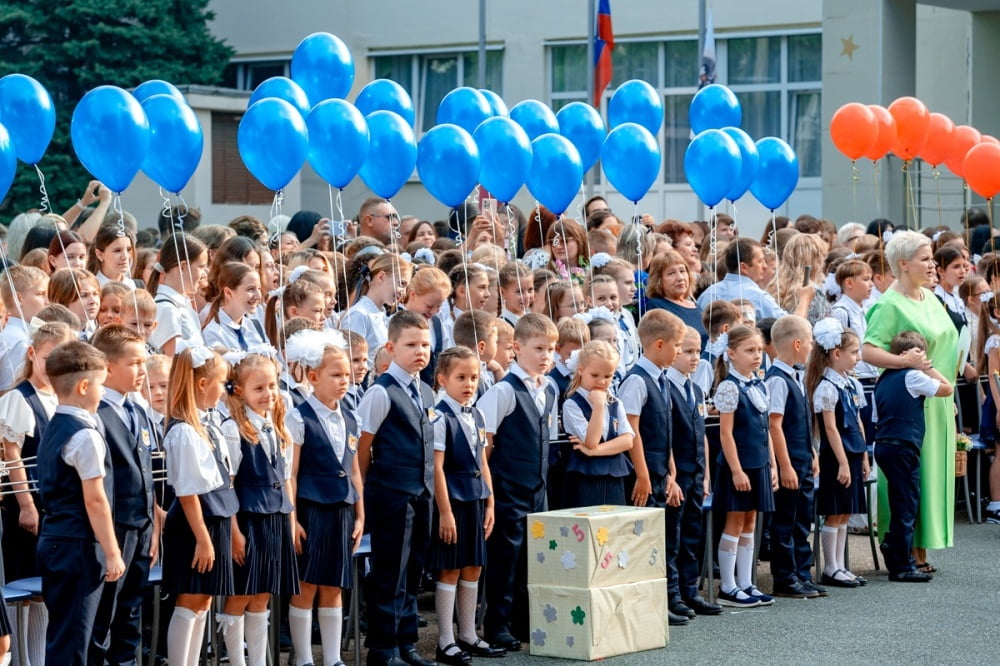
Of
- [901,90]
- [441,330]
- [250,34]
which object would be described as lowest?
[441,330]

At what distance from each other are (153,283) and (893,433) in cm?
433

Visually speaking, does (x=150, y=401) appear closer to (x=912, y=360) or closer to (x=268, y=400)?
(x=268, y=400)

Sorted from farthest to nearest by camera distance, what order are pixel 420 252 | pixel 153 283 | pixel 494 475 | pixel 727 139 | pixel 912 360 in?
1. pixel 420 252
2. pixel 727 139
3. pixel 912 360
4. pixel 153 283
5. pixel 494 475

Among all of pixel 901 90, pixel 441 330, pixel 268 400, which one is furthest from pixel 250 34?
pixel 268 400

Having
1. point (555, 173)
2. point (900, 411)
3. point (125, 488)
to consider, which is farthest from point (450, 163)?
point (125, 488)

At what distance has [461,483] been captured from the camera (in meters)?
7.47

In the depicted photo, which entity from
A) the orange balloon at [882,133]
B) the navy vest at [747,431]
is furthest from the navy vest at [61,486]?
the orange balloon at [882,133]

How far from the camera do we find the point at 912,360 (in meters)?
9.38

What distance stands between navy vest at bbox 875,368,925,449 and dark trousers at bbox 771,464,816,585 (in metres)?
0.72

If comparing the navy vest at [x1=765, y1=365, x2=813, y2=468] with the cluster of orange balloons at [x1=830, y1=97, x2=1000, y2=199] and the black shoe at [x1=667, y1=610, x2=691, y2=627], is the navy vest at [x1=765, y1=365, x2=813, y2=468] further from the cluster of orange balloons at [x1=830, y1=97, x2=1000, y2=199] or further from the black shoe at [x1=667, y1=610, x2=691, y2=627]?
the cluster of orange balloons at [x1=830, y1=97, x2=1000, y2=199]

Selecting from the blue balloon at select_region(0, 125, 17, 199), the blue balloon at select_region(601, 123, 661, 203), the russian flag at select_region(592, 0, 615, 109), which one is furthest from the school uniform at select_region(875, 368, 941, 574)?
the russian flag at select_region(592, 0, 615, 109)

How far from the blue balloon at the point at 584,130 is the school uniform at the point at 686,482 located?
335 centimetres

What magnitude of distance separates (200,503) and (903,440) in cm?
468

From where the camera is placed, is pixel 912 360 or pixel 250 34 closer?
pixel 912 360
